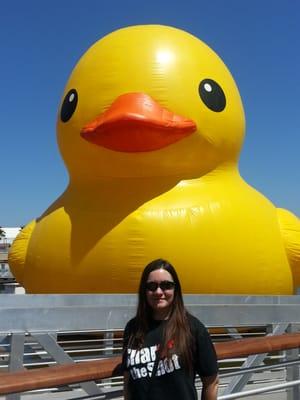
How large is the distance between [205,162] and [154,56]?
1413 millimetres

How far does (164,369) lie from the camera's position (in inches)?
62.8

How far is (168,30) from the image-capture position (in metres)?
7.11

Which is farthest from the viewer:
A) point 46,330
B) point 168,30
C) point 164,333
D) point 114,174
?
point 168,30

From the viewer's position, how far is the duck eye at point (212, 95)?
6.62 m

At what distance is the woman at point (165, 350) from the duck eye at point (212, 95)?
5108 millimetres

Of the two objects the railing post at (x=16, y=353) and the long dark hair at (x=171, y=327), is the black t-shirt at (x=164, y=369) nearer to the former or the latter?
the long dark hair at (x=171, y=327)

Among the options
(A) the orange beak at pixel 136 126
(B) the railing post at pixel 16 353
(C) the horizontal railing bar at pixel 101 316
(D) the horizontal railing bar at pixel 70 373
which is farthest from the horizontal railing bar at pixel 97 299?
(D) the horizontal railing bar at pixel 70 373

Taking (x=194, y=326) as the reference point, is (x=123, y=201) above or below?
above

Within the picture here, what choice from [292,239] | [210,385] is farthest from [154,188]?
[210,385]

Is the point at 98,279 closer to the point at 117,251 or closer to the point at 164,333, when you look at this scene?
the point at 117,251

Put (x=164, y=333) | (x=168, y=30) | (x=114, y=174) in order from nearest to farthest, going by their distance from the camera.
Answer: (x=164, y=333)
(x=114, y=174)
(x=168, y=30)

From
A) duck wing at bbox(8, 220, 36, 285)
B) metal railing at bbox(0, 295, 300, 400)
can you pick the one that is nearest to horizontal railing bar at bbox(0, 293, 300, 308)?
metal railing at bbox(0, 295, 300, 400)

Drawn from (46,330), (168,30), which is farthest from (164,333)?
(168,30)

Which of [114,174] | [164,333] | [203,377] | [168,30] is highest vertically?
[168,30]
